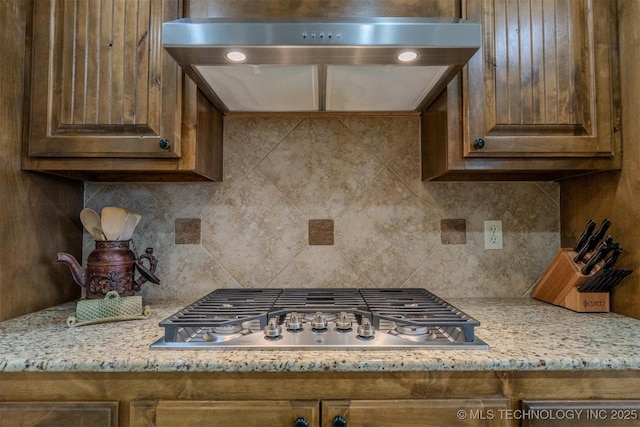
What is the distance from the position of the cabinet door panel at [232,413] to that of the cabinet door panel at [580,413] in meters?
0.48

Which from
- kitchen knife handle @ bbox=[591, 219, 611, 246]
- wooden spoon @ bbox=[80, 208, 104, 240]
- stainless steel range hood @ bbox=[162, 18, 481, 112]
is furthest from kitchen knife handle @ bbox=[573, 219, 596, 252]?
wooden spoon @ bbox=[80, 208, 104, 240]

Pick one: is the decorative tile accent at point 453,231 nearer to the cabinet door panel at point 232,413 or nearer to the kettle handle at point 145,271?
the cabinet door panel at point 232,413

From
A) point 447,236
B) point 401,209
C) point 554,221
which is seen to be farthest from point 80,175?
point 554,221

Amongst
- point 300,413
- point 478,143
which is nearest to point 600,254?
point 478,143

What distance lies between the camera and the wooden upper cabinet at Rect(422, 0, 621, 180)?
1.11m

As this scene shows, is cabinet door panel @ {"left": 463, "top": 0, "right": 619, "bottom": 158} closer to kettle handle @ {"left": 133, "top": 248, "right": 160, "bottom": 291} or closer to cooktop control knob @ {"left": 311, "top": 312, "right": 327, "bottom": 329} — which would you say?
cooktop control knob @ {"left": 311, "top": 312, "right": 327, "bottom": 329}

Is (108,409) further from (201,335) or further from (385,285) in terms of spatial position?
(385,285)

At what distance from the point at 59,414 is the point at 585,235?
1.55 meters

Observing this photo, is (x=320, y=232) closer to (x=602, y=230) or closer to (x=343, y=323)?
A: (x=343, y=323)

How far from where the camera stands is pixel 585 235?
120cm

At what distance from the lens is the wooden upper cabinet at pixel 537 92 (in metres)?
1.11

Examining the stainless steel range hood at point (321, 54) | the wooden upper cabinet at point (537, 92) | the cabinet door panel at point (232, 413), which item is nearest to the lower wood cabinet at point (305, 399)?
the cabinet door panel at point (232, 413)

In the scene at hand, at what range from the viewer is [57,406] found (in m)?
0.78

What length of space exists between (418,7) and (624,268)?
1047 mm
